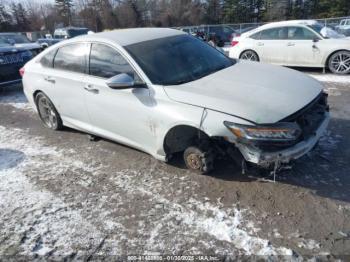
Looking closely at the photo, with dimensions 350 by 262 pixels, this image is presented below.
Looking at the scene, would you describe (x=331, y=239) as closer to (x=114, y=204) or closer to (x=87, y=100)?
(x=114, y=204)

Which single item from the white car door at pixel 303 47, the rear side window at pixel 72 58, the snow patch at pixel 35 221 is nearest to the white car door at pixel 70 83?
the rear side window at pixel 72 58

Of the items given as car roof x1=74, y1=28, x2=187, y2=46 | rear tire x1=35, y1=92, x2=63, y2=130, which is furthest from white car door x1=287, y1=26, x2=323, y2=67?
rear tire x1=35, y1=92, x2=63, y2=130

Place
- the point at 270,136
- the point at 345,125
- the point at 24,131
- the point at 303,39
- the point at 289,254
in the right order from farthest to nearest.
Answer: the point at 303,39
the point at 24,131
the point at 345,125
the point at 270,136
the point at 289,254

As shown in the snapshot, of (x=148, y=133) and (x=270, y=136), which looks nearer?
(x=270, y=136)

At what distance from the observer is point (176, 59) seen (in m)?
4.14

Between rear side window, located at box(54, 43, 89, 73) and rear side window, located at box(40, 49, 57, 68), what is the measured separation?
0.12 metres

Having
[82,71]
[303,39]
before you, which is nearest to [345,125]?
[82,71]

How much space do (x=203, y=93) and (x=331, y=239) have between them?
1858mm

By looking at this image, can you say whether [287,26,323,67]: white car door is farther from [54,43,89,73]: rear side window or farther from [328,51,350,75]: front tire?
[54,43,89,73]: rear side window

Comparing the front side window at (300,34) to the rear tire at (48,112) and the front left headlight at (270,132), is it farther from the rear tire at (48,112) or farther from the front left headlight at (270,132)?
the rear tire at (48,112)

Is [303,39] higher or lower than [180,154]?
higher

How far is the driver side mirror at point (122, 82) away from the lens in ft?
12.0

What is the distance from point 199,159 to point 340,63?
6588 millimetres

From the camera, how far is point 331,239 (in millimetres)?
2764
